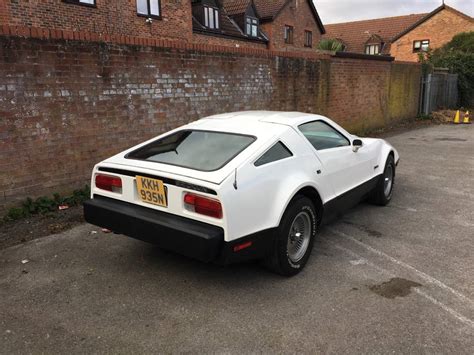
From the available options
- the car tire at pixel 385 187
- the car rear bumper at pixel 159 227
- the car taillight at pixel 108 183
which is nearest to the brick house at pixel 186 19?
the car taillight at pixel 108 183

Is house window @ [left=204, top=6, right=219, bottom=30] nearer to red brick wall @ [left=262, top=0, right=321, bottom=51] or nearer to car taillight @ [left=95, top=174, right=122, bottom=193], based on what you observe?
red brick wall @ [left=262, top=0, right=321, bottom=51]

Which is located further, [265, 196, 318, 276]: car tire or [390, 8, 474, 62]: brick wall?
[390, 8, 474, 62]: brick wall

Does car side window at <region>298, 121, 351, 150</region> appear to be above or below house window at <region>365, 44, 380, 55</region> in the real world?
below

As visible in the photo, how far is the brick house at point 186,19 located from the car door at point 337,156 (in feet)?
11.3

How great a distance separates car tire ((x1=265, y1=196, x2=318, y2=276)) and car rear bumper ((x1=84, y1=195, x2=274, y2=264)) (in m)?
0.13

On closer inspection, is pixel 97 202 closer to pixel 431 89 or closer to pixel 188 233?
pixel 188 233

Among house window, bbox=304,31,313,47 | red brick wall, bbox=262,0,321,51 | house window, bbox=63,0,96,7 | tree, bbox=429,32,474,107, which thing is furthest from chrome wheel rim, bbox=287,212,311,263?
house window, bbox=304,31,313,47

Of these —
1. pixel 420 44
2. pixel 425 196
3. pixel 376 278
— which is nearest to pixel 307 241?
pixel 376 278

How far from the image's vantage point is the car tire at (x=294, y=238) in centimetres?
325

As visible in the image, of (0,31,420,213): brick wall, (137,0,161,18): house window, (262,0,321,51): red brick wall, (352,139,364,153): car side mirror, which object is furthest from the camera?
(262,0,321,51): red brick wall

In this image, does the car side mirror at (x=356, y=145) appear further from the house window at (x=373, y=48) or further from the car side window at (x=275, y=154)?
the house window at (x=373, y=48)

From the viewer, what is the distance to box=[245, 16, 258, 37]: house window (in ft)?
81.7

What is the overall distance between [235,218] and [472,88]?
2182 cm

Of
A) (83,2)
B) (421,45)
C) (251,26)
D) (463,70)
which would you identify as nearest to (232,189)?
(83,2)
